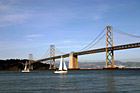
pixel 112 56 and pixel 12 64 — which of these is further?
pixel 12 64

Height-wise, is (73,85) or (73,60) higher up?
(73,60)

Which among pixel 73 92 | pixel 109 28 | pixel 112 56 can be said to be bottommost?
pixel 73 92

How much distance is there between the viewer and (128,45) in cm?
8094

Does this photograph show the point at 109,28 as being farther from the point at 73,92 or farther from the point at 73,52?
the point at 73,92

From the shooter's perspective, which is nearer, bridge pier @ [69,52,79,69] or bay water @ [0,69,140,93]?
bay water @ [0,69,140,93]

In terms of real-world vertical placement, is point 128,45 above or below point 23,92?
above

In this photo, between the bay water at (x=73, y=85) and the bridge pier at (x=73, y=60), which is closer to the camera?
the bay water at (x=73, y=85)

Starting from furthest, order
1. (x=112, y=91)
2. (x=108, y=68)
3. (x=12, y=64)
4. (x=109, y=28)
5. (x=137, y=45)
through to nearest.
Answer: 1. (x=12, y=64)
2. (x=109, y=28)
3. (x=108, y=68)
4. (x=137, y=45)
5. (x=112, y=91)

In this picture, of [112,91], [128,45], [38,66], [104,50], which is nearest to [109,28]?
[104,50]

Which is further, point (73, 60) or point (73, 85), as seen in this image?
point (73, 60)

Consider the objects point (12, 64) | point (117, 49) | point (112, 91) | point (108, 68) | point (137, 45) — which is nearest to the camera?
point (112, 91)

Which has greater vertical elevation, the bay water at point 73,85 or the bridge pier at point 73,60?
the bridge pier at point 73,60

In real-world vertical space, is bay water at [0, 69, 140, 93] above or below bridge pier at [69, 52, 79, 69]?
below

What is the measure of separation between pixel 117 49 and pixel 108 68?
932 centimetres
